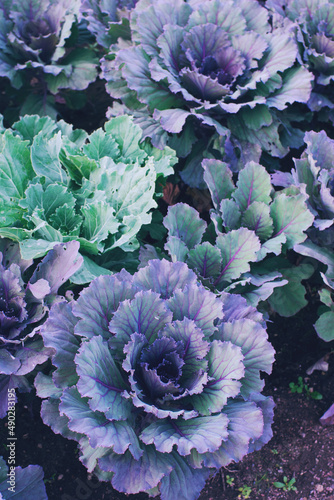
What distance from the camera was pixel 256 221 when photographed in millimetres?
2143

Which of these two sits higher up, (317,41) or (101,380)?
(317,41)

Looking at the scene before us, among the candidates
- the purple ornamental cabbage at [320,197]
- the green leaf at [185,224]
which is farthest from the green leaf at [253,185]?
the green leaf at [185,224]

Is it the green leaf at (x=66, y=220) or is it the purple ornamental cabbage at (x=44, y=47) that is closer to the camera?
the green leaf at (x=66, y=220)

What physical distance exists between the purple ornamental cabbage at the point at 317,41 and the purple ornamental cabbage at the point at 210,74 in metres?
0.16

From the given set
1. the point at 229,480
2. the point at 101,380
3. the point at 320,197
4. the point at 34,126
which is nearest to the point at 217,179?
the point at 320,197

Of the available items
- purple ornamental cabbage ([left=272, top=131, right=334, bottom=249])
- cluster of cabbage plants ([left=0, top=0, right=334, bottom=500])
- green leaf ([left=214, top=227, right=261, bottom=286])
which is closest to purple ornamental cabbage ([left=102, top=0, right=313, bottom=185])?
cluster of cabbage plants ([left=0, top=0, right=334, bottom=500])

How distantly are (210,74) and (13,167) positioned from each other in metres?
1.23

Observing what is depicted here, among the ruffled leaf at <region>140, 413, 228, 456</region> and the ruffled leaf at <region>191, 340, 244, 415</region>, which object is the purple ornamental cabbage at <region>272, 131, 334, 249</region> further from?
the ruffled leaf at <region>140, 413, 228, 456</region>

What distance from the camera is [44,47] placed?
286 centimetres

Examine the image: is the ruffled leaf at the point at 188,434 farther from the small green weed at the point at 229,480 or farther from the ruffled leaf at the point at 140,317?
the small green weed at the point at 229,480

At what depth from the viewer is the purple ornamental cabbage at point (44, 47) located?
276 cm

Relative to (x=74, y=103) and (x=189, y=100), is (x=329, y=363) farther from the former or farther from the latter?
(x=74, y=103)

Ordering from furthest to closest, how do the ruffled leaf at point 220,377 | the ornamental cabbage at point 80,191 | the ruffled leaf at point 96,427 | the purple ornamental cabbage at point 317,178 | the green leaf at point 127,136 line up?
the green leaf at point 127,136
the purple ornamental cabbage at point 317,178
the ornamental cabbage at point 80,191
the ruffled leaf at point 220,377
the ruffled leaf at point 96,427

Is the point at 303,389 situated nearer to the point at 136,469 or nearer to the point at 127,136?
the point at 136,469
